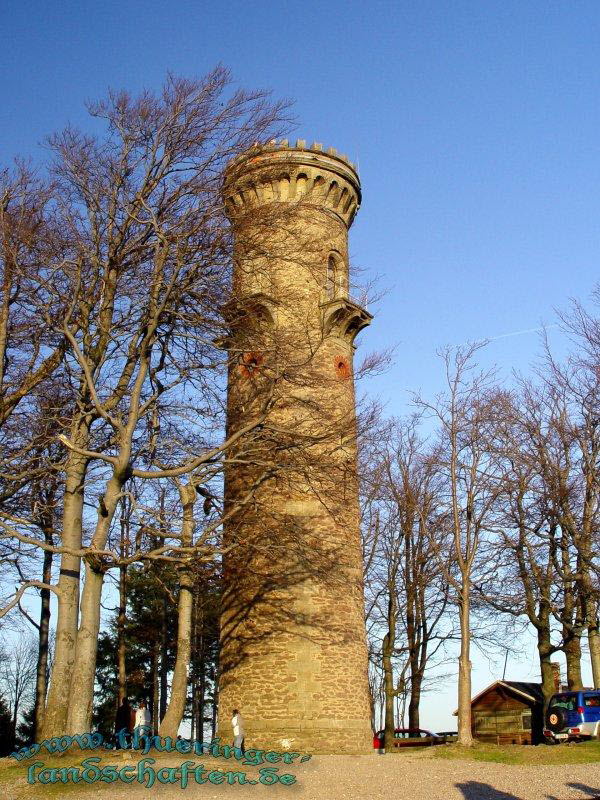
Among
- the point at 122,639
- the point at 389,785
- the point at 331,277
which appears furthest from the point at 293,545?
the point at 122,639

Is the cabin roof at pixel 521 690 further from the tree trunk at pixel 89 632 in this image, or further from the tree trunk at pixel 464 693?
the tree trunk at pixel 89 632

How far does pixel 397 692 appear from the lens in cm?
2894

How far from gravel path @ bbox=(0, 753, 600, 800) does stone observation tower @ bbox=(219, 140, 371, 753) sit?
3291mm

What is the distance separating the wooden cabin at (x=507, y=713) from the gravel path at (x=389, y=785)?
1767cm

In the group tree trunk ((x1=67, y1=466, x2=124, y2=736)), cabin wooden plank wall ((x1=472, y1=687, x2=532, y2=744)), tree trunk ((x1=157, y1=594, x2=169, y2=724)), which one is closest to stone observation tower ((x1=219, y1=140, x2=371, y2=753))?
tree trunk ((x1=67, y1=466, x2=124, y2=736))

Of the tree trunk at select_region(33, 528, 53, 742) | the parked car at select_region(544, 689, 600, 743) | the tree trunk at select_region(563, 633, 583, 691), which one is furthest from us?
the tree trunk at select_region(33, 528, 53, 742)

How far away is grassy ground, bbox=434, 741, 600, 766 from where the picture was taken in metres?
16.0

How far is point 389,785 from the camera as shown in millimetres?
13148

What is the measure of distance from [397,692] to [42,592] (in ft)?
41.3

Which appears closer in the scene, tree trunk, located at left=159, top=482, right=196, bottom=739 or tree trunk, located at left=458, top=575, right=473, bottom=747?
tree trunk, located at left=159, top=482, right=196, bottom=739

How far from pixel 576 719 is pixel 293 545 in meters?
8.34

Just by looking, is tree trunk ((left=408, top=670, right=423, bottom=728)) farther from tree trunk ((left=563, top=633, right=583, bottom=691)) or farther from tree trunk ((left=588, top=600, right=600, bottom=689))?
tree trunk ((left=588, top=600, right=600, bottom=689))

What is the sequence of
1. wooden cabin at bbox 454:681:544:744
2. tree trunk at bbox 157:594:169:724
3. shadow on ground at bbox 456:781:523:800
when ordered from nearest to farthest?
shadow on ground at bbox 456:781:523:800
tree trunk at bbox 157:594:169:724
wooden cabin at bbox 454:681:544:744

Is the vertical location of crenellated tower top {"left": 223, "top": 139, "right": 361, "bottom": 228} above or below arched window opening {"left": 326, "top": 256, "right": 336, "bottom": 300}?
above
